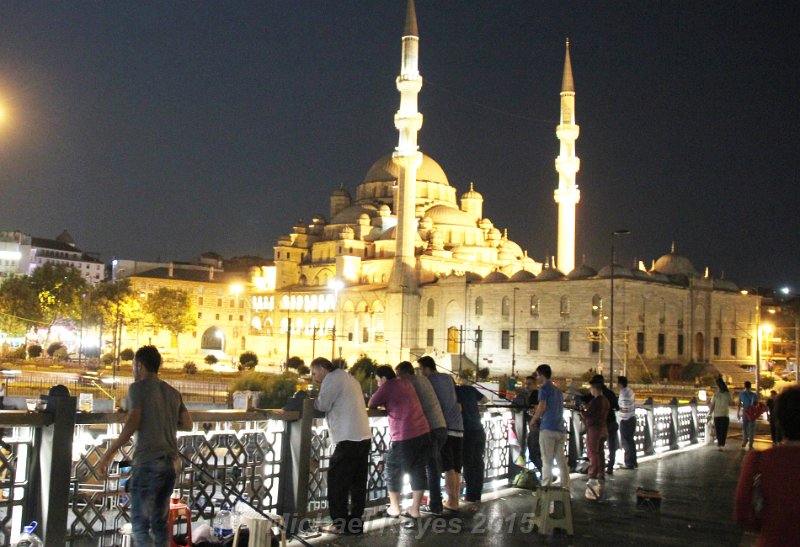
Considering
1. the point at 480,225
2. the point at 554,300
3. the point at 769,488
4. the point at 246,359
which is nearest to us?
the point at 769,488

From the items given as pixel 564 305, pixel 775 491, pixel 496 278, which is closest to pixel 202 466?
pixel 775 491

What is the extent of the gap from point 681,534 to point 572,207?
48.2 meters

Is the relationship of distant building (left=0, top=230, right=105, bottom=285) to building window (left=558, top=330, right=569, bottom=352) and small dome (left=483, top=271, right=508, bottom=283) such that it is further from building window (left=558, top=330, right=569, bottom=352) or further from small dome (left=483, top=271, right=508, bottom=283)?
building window (left=558, top=330, right=569, bottom=352)

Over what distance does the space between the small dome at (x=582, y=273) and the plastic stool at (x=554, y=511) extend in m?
42.6

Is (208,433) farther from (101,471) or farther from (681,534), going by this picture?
(681,534)

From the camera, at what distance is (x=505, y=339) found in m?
53.2

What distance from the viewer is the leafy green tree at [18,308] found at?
55062 millimetres

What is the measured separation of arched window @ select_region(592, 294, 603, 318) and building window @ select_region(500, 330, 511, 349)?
21.7ft

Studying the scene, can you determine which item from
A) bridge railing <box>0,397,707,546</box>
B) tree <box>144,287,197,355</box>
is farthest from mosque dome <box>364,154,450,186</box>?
bridge railing <box>0,397,707,546</box>

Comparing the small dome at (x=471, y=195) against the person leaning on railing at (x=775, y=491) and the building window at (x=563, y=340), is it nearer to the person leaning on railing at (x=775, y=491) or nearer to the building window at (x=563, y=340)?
the building window at (x=563, y=340)

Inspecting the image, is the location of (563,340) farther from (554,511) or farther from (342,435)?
(342,435)

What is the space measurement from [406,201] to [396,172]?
72.6ft

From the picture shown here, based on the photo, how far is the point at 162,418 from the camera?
5562 millimetres

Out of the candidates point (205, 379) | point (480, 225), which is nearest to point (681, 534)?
point (205, 379)
